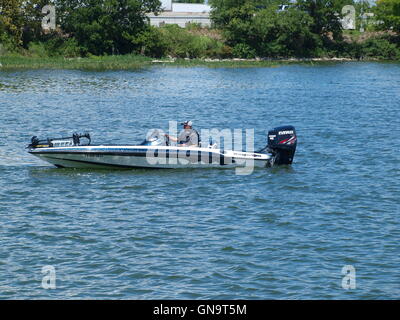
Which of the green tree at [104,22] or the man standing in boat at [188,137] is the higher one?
the green tree at [104,22]

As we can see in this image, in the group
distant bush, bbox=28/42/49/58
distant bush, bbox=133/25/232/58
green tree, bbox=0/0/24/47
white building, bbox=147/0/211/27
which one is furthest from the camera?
white building, bbox=147/0/211/27

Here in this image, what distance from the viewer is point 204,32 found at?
109188 millimetres

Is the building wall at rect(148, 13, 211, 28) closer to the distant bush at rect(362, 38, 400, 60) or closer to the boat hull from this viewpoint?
the distant bush at rect(362, 38, 400, 60)

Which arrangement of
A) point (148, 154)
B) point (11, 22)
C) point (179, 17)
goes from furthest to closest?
point (179, 17)
point (11, 22)
point (148, 154)

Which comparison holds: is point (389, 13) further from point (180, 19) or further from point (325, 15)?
point (180, 19)

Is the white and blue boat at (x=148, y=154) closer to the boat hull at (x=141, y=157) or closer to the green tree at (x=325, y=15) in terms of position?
the boat hull at (x=141, y=157)

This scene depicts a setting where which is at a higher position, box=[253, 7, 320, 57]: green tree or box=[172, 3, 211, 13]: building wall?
box=[172, 3, 211, 13]: building wall

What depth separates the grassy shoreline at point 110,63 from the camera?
83562 mm

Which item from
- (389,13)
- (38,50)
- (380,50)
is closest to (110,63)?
Result: (38,50)

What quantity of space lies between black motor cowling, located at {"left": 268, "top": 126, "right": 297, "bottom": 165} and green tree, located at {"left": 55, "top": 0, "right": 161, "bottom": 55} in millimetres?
68474

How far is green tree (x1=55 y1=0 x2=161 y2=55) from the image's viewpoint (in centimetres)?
9488

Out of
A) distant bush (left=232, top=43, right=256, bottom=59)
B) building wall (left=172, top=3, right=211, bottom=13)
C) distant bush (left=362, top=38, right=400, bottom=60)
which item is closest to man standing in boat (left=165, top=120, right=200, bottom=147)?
distant bush (left=232, top=43, right=256, bottom=59)

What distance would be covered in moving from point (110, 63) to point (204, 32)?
25.9 m

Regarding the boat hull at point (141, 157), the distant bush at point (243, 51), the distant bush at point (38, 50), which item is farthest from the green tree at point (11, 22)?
the boat hull at point (141, 157)
